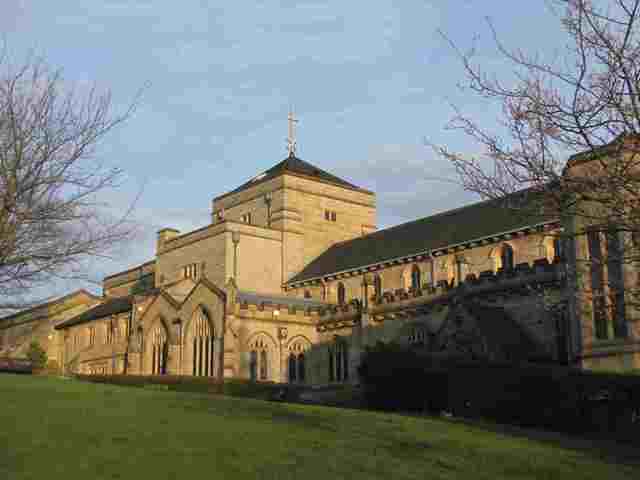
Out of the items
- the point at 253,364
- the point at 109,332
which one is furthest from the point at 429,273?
the point at 109,332

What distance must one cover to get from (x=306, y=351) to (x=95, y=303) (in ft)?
104

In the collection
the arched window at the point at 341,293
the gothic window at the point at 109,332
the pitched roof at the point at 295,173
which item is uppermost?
the pitched roof at the point at 295,173

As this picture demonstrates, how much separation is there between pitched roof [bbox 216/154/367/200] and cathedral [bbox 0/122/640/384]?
0.66ft

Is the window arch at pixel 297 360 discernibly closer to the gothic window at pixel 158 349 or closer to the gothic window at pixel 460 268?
the gothic window at pixel 158 349

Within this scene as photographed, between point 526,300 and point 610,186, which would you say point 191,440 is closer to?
point 610,186

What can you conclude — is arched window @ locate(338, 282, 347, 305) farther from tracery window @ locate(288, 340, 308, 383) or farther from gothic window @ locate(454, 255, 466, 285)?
gothic window @ locate(454, 255, 466, 285)

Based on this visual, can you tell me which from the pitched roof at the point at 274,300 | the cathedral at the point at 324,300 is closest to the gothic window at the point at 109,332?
the cathedral at the point at 324,300

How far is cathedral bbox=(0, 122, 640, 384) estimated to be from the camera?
36.0 metres

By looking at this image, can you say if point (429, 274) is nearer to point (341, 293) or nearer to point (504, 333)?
point (341, 293)

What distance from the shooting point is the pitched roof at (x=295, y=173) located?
6305 centimetres

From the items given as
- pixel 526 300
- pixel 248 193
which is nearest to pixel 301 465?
pixel 526 300

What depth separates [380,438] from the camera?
16812 millimetres

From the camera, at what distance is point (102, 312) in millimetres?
62281

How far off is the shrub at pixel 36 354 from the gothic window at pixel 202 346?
1689 centimetres
